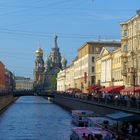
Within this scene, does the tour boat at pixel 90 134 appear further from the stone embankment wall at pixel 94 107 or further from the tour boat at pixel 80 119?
the tour boat at pixel 80 119

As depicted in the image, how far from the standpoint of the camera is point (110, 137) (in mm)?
35938

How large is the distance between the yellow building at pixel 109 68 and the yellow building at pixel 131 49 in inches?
256

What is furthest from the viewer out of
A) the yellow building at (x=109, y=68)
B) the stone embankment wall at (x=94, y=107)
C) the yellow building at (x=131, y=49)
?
the yellow building at (x=109, y=68)

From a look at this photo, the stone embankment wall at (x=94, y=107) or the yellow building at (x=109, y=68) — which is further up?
the yellow building at (x=109, y=68)

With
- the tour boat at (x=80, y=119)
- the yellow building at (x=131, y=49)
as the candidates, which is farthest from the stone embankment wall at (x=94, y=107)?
the yellow building at (x=131, y=49)

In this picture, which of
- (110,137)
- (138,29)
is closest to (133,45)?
(138,29)

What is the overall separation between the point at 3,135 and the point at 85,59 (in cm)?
10239

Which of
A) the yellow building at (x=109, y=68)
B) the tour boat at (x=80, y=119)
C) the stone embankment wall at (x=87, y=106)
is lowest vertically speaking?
the tour boat at (x=80, y=119)

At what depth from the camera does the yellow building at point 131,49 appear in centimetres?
8369

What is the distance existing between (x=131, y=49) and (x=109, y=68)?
25572 millimetres

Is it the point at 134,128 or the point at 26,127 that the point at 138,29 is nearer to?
the point at 26,127

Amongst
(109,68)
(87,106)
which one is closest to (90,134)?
(87,106)

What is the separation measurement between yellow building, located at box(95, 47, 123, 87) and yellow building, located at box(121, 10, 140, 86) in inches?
256

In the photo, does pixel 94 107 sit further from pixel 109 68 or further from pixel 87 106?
pixel 109 68
